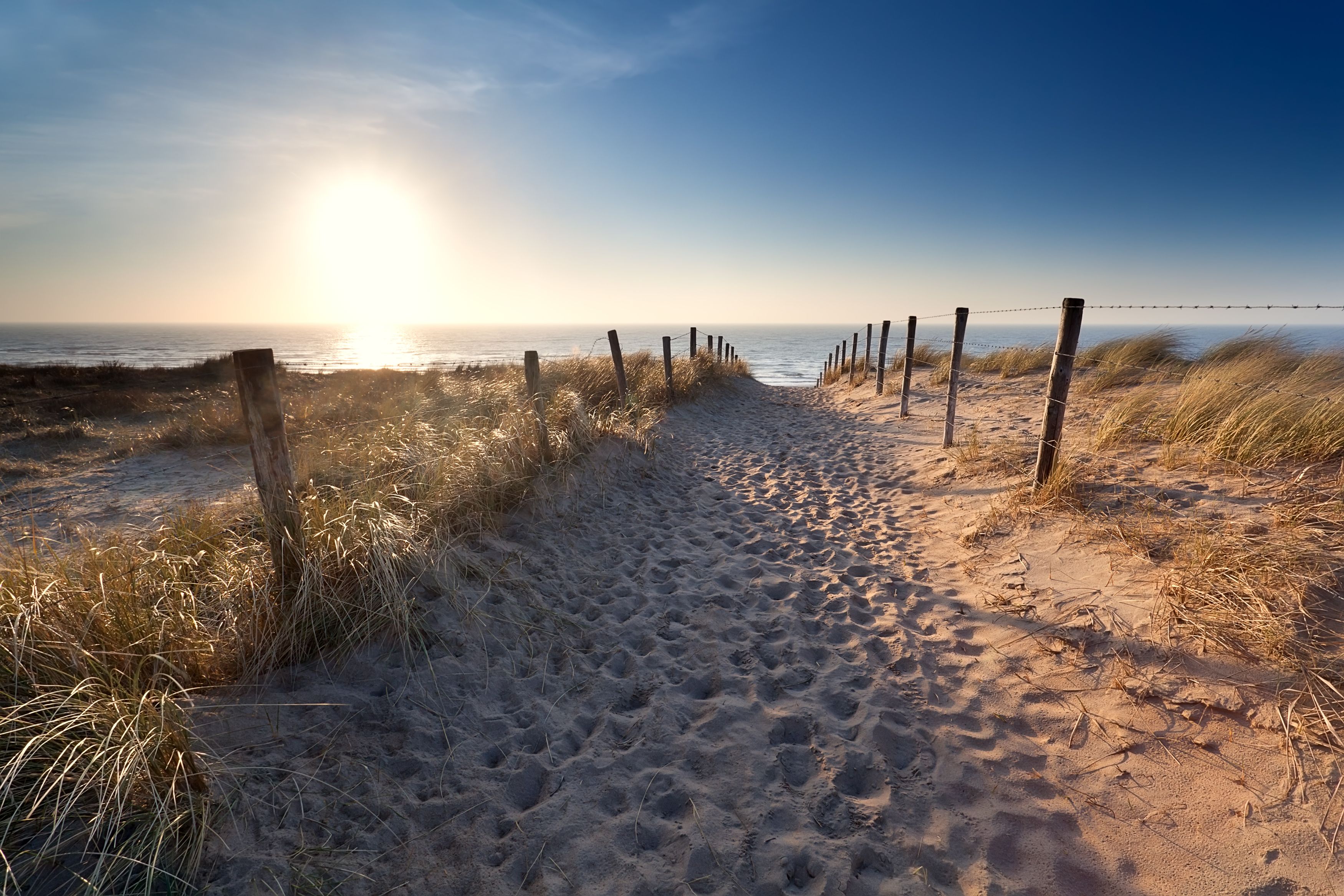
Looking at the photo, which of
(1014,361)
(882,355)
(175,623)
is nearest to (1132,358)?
(1014,361)

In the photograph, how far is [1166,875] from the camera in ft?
6.79

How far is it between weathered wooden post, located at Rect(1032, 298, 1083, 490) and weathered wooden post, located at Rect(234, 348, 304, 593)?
612cm

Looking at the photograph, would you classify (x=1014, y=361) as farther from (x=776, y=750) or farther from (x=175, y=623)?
(x=175, y=623)

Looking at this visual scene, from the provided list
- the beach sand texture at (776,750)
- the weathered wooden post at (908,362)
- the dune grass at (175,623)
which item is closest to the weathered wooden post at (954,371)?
the weathered wooden post at (908,362)

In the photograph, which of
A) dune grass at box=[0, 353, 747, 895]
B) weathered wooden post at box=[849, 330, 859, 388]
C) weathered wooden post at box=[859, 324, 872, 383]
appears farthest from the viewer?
weathered wooden post at box=[849, 330, 859, 388]

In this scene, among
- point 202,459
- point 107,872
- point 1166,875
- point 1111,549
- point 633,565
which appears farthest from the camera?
point 202,459

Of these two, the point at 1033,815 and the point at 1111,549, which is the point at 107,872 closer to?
the point at 1033,815

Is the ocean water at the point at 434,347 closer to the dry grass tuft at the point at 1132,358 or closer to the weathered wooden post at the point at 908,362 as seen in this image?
the dry grass tuft at the point at 1132,358

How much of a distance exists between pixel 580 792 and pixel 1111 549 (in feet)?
13.5

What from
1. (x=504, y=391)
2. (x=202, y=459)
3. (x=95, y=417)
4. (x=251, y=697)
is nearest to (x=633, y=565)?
(x=251, y=697)

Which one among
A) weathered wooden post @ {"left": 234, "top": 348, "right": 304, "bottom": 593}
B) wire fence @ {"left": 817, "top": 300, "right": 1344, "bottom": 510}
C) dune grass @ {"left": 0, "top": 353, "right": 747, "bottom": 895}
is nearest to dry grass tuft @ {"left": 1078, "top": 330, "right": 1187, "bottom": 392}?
wire fence @ {"left": 817, "top": 300, "right": 1344, "bottom": 510}

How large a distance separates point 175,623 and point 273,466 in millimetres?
941

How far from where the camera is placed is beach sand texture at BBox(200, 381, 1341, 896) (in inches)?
83.5

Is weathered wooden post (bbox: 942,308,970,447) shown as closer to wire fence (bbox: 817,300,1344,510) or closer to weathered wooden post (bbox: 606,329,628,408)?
wire fence (bbox: 817,300,1344,510)
